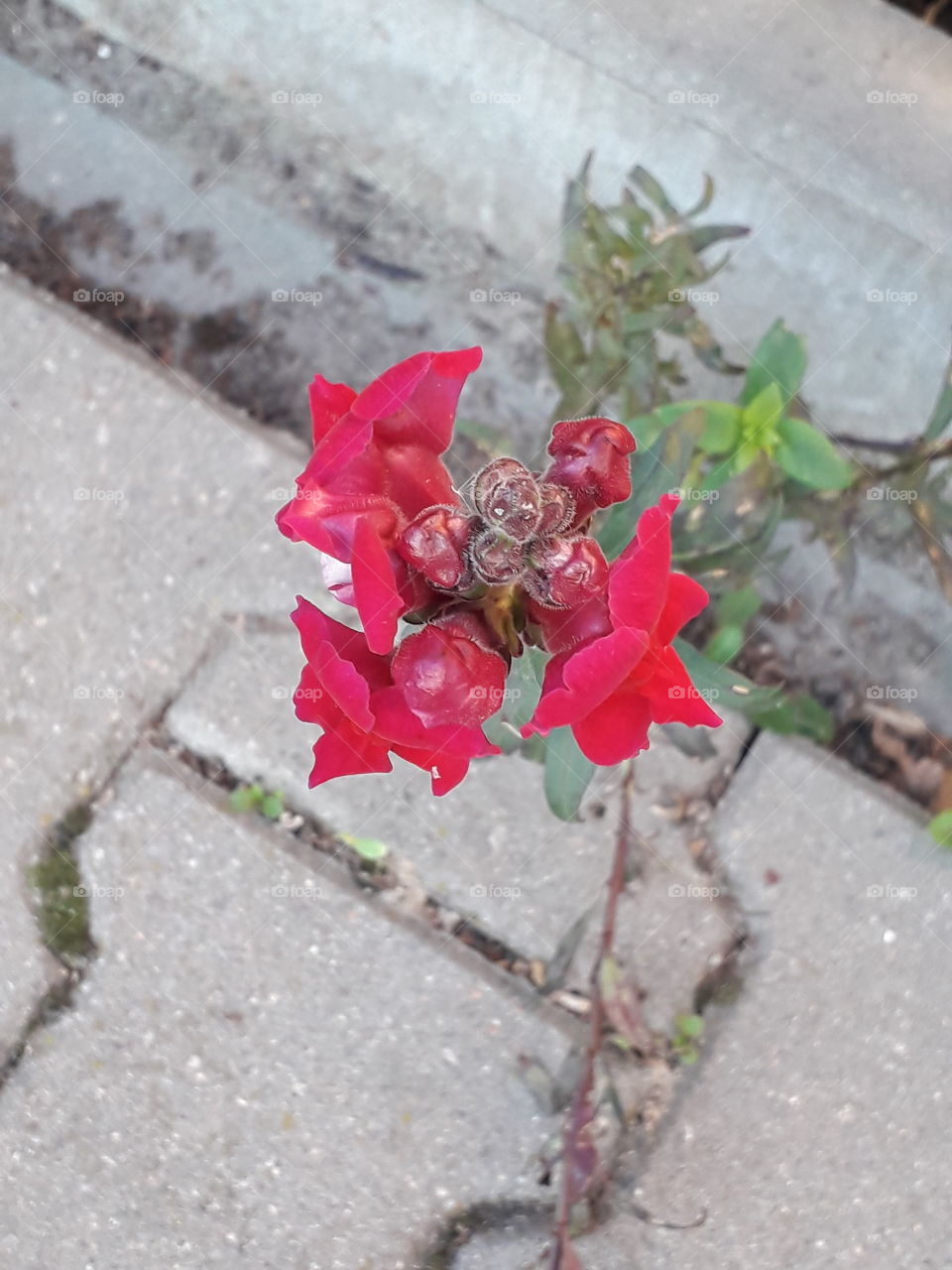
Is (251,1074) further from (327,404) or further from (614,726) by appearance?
(327,404)

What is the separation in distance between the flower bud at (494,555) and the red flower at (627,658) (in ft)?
0.29

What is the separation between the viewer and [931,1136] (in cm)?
204

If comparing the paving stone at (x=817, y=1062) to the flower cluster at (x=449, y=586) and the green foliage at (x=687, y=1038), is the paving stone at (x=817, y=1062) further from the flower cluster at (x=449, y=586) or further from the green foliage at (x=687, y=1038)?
the flower cluster at (x=449, y=586)

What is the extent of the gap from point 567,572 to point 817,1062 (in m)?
1.45

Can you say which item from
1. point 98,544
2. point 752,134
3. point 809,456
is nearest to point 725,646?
point 809,456

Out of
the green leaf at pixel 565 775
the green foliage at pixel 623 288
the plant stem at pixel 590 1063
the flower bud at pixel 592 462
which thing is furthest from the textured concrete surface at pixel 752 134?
the flower bud at pixel 592 462

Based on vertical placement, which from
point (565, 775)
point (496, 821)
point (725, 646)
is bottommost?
point (496, 821)

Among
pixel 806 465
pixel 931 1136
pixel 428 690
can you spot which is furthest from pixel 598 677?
pixel 931 1136

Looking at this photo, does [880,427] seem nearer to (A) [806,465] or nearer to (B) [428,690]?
(A) [806,465]

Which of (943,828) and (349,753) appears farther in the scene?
(943,828)

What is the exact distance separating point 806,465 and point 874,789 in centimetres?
78

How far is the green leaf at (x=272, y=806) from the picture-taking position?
7.01 ft

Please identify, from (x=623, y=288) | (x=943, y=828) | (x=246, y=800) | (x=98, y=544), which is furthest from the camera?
(x=98, y=544)

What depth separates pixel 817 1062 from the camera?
81.4 inches
